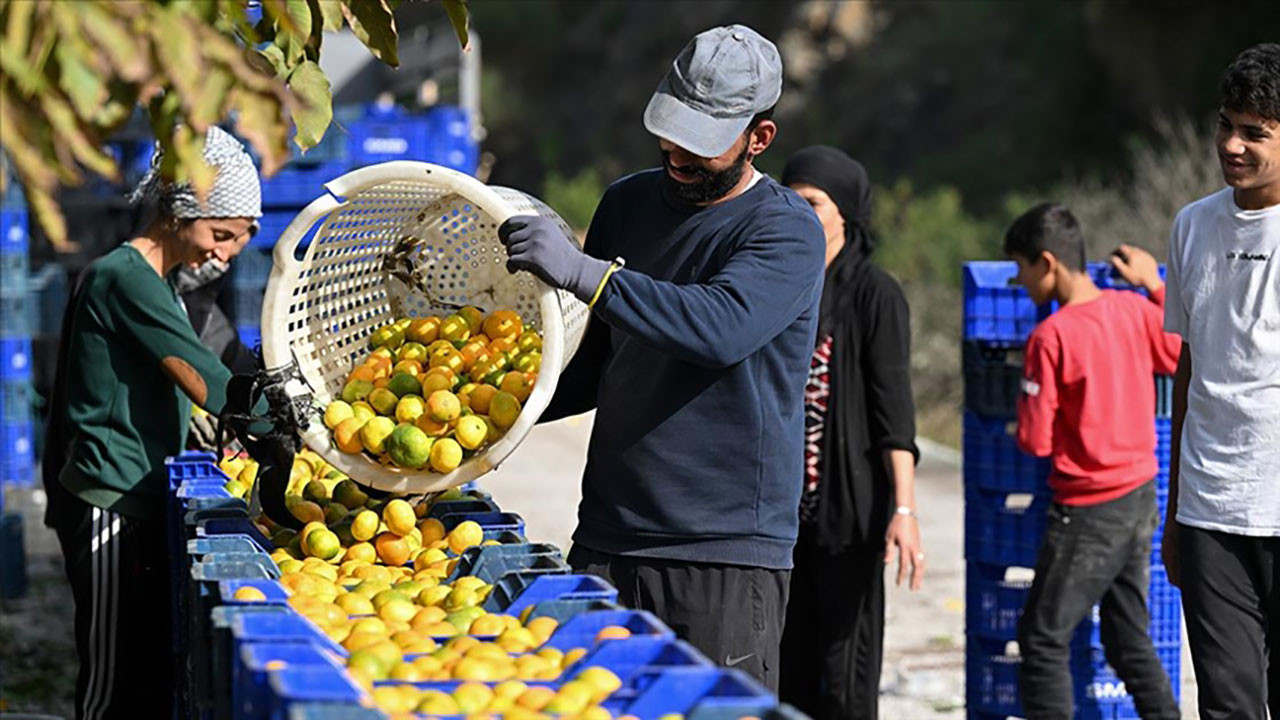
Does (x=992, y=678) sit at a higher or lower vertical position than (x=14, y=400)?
lower

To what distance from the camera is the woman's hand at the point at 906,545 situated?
16.9 ft

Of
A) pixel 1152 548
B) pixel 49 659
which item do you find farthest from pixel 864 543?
pixel 49 659

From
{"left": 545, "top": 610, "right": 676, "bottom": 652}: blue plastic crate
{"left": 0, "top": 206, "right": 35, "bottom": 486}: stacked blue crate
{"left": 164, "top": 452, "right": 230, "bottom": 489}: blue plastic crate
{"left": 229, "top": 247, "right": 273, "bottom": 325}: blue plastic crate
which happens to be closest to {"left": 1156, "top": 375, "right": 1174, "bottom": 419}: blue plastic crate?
{"left": 164, "top": 452, "right": 230, "bottom": 489}: blue plastic crate

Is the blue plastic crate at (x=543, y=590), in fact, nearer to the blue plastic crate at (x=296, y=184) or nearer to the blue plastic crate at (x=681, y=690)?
the blue plastic crate at (x=681, y=690)

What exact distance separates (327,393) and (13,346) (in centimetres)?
697

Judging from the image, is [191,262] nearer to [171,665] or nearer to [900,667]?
[171,665]

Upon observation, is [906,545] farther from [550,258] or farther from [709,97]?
[550,258]

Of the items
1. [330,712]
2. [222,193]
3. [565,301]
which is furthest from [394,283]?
[330,712]

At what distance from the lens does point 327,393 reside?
4078 mm

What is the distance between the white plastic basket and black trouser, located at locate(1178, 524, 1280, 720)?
167 centimetres

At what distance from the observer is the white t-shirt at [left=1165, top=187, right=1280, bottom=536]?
14.1 ft

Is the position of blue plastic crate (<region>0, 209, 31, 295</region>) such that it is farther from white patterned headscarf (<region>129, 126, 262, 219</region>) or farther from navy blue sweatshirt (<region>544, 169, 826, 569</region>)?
navy blue sweatshirt (<region>544, 169, 826, 569</region>)

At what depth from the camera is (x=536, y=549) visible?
3.58 m

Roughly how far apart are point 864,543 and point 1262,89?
71.3 inches
